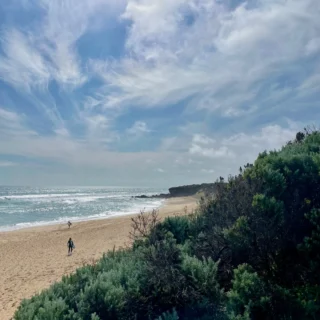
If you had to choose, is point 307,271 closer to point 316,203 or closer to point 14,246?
point 316,203

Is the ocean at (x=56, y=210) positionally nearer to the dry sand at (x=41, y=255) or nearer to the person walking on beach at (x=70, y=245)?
the dry sand at (x=41, y=255)

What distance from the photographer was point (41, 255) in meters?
18.4

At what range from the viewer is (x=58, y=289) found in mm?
4332

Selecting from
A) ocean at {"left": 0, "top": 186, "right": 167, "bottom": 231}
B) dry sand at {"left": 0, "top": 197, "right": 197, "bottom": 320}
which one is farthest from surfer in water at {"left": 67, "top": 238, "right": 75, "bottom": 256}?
ocean at {"left": 0, "top": 186, "right": 167, "bottom": 231}

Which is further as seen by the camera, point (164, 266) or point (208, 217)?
point (208, 217)

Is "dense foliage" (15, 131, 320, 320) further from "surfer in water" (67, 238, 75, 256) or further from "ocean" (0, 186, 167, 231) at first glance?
"surfer in water" (67, 238, 75, 256)

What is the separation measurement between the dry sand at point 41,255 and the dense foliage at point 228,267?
6.09 feet

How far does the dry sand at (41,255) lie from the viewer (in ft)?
37.2

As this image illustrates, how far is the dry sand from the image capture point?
446 inches

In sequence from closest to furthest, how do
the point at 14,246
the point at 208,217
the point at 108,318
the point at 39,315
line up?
1. the point at 39,315
2. the point at 108,318
3. the point at 208,217
4. the point at 14,246

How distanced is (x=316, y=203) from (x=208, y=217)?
78.3 inches

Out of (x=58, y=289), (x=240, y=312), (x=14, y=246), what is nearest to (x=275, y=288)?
(x=240, y=312)

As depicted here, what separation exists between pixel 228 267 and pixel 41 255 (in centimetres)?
1566

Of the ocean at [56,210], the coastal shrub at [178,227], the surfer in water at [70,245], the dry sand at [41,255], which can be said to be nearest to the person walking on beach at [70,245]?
the surfer in water at [70,245]
